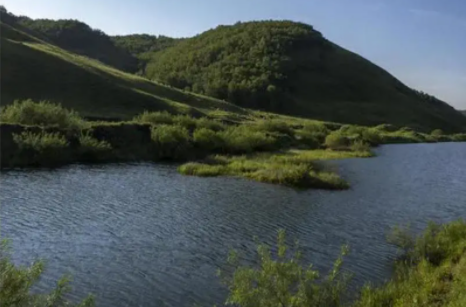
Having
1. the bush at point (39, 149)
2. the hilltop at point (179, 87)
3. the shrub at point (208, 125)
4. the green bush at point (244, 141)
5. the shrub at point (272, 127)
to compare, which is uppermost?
the hilltop at point (179, 87)

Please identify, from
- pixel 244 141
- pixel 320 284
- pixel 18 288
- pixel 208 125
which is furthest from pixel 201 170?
pixel 18 288

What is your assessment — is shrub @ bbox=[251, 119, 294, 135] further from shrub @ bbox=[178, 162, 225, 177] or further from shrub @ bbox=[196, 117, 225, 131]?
shrub @ bbox=[178, 162, 225, 177]

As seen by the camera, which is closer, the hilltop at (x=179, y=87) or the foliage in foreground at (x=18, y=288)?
the foliage in foreground at (x=18, y=288)

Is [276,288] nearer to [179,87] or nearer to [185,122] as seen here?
[185,122]

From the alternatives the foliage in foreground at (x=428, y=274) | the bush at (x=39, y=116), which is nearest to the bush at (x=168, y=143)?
the bush at (x=39, y=116)

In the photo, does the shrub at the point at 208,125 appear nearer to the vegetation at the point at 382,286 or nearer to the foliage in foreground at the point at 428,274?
the foliage in foreground at the point at 428,274

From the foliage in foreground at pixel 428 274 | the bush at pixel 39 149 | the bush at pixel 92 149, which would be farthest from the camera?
the bush at pixel 92 149

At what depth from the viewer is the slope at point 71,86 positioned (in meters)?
85.6

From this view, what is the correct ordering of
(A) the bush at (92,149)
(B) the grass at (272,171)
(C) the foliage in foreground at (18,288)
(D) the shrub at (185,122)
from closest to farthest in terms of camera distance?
(C) the foliage in foreground at (18,288), (B) the grass at (272,171), (A) the bush at (92,149), (D) the shrub at (185,122)

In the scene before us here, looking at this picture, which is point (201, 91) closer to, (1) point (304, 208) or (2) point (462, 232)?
(1) point (304, 208)

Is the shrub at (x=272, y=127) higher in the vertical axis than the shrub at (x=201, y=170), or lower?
higher

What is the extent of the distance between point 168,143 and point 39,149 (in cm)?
1621

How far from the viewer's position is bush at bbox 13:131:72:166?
4812 centimetres

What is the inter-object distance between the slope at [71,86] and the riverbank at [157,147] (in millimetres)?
20167
